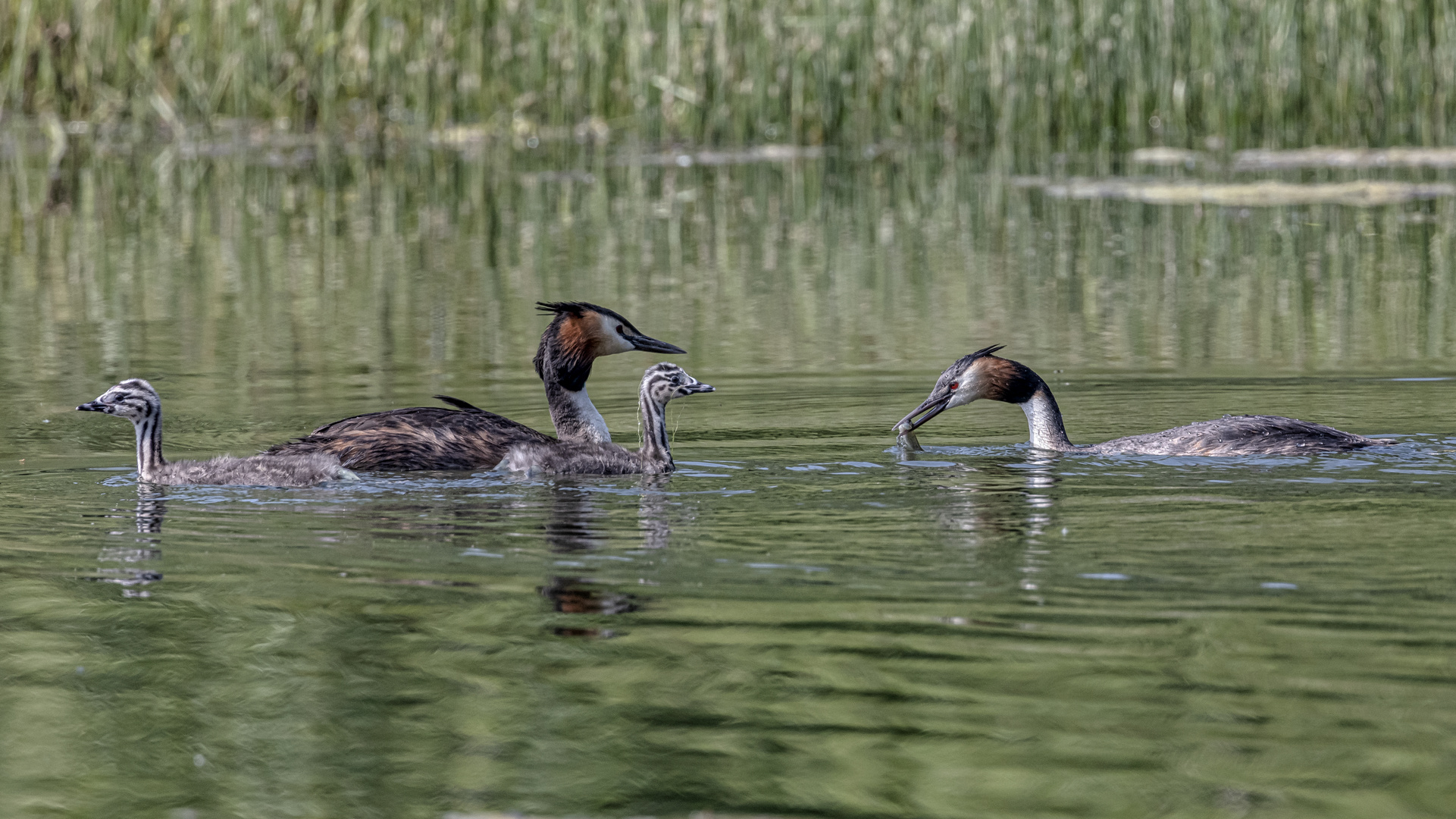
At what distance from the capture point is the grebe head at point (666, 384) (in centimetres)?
897

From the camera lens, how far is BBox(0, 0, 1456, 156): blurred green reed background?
21.9 m

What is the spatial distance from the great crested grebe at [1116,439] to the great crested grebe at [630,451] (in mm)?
1086

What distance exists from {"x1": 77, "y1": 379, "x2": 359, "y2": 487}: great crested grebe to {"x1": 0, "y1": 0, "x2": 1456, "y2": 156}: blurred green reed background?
48.6ft

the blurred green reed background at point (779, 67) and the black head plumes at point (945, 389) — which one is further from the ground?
the blurred green reed background at point (779, 67)

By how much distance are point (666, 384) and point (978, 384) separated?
5.30ft

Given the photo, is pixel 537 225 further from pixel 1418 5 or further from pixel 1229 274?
pixel 1418 5

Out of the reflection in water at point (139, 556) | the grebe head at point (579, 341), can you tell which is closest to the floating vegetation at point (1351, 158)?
the grebe head at point (579, 341)

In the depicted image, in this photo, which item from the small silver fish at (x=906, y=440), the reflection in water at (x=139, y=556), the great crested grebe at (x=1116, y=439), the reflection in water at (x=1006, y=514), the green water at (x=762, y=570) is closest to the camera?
the green water at (x=762, y=570)

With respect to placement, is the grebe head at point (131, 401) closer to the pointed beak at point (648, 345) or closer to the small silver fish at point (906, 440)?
the pointed beak at point (648, 345)

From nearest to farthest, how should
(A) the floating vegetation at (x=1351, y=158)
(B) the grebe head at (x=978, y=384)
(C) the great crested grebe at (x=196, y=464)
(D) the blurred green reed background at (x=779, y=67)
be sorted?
1. (C) the great crested grebe at (x=196, y=464)
2. (B) the grebe head at (x=978, y=384)
3. (A) the floating vegetation at (x=1351, y=158)
4. (D) the blurred green reed background at (x=779, y=67)

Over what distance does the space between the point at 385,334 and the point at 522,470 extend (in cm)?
482

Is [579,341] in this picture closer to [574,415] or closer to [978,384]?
[574,415]

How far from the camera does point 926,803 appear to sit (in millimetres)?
4301

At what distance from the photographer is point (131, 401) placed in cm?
860
